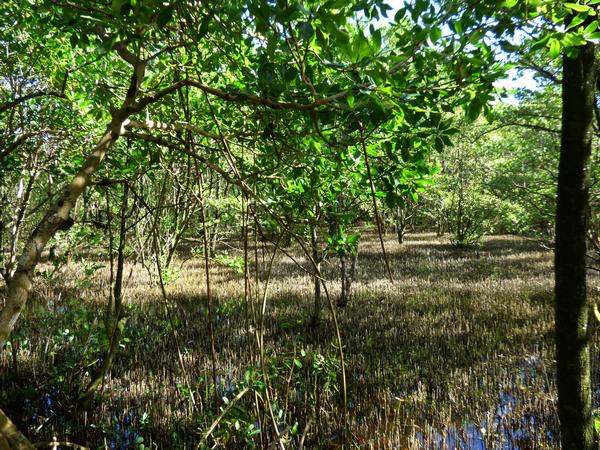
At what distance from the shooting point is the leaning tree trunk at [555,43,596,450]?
1608mm

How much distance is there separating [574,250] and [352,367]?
9.64 ft

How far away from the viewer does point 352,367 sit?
13.5ft

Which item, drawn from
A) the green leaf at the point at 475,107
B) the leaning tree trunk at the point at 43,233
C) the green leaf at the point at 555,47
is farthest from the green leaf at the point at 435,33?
the leaning tree trunk at the point at 43,233

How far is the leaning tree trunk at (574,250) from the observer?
1608 millimetres

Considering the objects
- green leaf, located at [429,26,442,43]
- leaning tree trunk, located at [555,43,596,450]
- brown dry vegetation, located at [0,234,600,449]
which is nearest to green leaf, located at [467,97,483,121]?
green leaf, located at [429,26,442,43]

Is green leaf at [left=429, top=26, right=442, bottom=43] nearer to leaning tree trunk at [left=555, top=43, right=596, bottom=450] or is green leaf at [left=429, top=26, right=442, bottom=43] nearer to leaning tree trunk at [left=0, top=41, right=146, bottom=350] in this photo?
leaning tree trunk at [left=0, top=41, right=146, bottom=350]

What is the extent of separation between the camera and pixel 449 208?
1628 cm

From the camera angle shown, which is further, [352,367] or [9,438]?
[352,367]

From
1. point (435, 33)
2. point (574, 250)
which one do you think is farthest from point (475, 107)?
point (574, 250)

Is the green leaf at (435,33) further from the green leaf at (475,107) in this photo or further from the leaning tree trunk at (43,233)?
the leaning tree trunk at (43,233)

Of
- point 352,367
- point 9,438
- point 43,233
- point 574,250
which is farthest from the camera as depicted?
point 352,367

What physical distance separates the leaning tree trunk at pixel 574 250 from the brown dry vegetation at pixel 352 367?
125 centimetres

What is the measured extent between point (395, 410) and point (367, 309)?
11.0ft

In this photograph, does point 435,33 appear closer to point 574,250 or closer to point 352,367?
point 574,250
